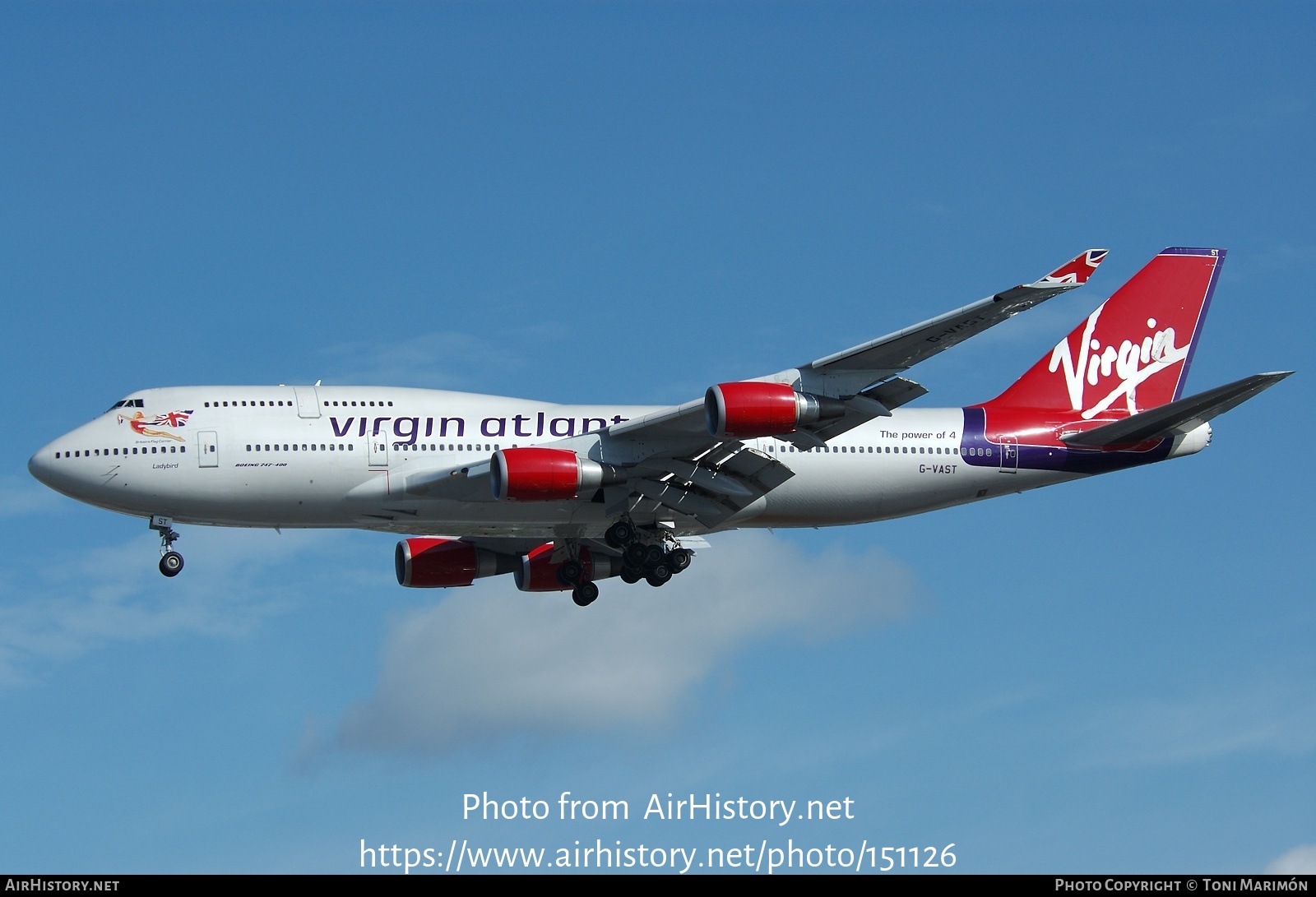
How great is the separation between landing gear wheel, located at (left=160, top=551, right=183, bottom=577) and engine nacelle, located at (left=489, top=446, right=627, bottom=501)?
26.9 feet

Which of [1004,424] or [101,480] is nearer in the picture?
[101,480]

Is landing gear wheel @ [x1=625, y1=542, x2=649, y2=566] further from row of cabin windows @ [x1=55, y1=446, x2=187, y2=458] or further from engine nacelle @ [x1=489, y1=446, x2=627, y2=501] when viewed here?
row of cabin windows @ [x1=55, y1=446, x2=187, y2=458]

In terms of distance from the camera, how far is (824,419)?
37.8 metres

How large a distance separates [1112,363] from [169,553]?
1002 inches

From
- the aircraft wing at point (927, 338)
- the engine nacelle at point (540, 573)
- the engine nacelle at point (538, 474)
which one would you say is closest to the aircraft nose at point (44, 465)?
the engine nacelle at point (538, 474)

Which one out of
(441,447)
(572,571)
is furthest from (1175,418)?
(441,447)

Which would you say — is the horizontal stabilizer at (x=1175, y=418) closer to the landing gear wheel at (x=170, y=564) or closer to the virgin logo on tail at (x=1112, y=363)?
the virgin logo on tail at (x=1112, y=363)

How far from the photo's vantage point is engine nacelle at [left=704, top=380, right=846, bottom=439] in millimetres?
37219

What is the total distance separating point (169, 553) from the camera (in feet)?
135

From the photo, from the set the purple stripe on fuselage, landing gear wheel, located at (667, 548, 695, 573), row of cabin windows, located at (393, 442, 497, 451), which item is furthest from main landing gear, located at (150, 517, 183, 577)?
the purple stripe on fuselage

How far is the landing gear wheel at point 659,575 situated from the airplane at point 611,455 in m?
0.05
